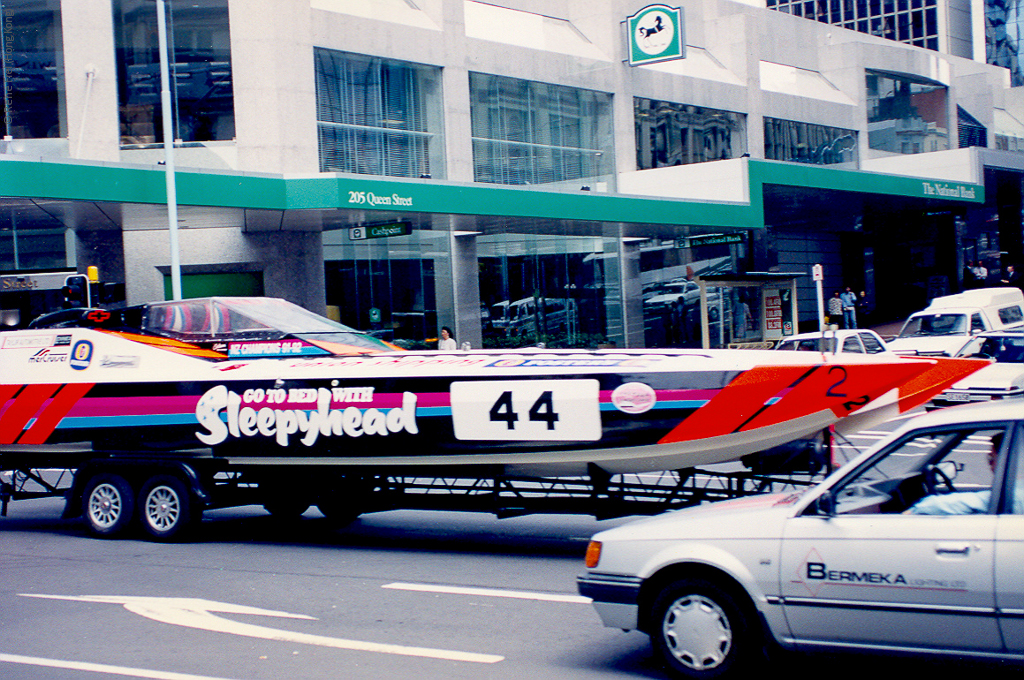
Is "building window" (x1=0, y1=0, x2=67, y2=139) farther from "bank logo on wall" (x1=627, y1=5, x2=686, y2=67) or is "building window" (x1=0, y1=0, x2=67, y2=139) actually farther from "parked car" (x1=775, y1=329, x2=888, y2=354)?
"parked car" (x1=775, y1=329, x2=888, y2=354)

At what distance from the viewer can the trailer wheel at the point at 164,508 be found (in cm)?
1062

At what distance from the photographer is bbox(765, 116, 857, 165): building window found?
3842 centimetres

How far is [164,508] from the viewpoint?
1081 cm

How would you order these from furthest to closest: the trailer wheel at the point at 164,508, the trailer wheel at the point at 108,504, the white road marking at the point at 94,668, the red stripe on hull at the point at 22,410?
the red stripe on hull at the point at 22,410
the trailer wheel at the point at 108,504
the trailer wheel at the point at 164,508
the white road marking at the point at 94,668

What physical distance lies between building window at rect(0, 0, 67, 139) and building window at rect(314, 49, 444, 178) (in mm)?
5718

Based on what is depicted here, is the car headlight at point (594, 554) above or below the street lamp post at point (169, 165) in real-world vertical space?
below

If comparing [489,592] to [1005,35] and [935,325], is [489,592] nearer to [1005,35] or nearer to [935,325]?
[935,325]

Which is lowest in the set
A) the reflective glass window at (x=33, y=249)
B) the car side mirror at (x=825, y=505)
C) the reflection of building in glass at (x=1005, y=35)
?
the car side mirror at (x=825, y=505)

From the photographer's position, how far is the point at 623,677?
5.90 meters

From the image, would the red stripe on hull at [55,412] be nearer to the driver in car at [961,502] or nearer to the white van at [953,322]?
the driver in car at [961,502]

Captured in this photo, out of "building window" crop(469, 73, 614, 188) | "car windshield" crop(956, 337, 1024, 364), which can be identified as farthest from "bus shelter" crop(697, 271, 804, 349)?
"car windshield" crop(956, 337, 1024, 364)

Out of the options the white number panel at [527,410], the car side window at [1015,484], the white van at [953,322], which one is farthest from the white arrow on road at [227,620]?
the white van at [953,322]

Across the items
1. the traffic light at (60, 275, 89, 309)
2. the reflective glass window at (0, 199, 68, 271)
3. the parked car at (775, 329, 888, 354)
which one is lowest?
the parked car at (775, 329, 888, 354)

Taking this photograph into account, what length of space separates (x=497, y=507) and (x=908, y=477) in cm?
430
